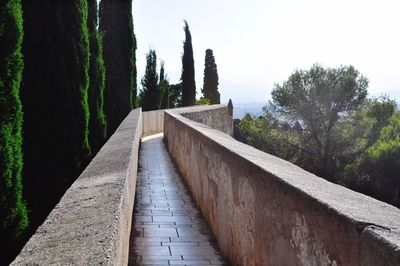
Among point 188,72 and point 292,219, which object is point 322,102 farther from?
point 292,219

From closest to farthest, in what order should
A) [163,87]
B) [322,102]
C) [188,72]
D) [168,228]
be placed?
Answer: [168,228]
[163,87]
[188,72]
[322,102]

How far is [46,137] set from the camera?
898 cm

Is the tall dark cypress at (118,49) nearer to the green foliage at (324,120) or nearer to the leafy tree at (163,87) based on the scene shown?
the leafy tree at (163,87)

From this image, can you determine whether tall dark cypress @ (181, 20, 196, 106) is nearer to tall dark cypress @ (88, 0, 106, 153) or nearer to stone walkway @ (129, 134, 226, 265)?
tall dark cypress @ (88, 0, 106, 153)

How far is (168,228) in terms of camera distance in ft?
18.1

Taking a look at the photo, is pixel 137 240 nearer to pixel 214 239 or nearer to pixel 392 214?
pixel 214 239

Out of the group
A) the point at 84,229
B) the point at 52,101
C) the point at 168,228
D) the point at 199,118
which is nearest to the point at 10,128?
the point at 168,228

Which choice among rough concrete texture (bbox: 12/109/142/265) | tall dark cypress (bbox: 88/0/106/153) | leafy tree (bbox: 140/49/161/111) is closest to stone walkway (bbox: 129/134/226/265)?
rough concrete texture (bbox: 12/109/142/265)

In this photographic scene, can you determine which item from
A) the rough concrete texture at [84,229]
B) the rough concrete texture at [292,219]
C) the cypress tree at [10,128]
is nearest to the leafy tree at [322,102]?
the cypress tree at [10,128]

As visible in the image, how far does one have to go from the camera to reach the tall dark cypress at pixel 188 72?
105 feet

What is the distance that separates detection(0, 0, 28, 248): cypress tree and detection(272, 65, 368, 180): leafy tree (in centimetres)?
2790

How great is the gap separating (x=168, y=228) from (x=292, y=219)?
329 cm

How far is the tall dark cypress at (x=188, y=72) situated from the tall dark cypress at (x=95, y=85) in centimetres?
1765

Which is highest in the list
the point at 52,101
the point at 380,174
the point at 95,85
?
the point at 95,85
